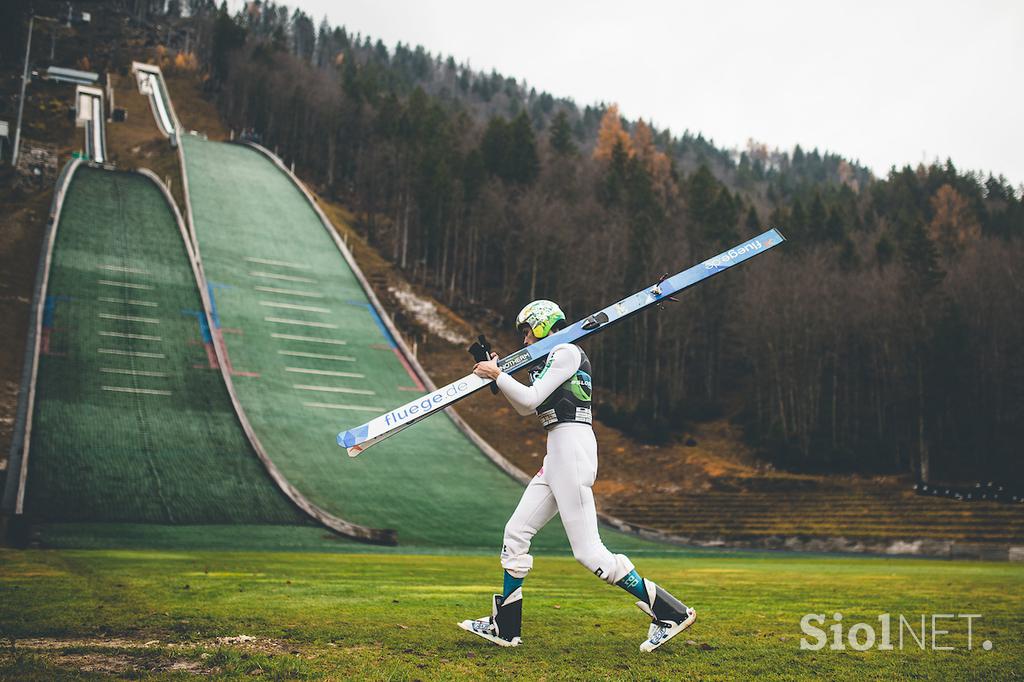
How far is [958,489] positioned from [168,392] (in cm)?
3006

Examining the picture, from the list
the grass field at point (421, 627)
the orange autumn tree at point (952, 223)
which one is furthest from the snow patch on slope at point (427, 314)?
the orange autumn tree at point (952, 223)

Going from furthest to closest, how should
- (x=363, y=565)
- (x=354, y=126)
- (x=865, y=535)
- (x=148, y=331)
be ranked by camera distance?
(x=354, y=126) < (x=148, y=331) < (x=865, y=535) < (x=363, y=565)

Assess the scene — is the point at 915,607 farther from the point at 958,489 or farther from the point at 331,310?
the point at 331,310

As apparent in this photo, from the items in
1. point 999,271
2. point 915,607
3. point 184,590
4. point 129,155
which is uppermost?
point 129,155

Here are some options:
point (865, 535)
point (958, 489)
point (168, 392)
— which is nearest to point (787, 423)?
point (958, 489)

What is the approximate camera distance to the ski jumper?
6387mm

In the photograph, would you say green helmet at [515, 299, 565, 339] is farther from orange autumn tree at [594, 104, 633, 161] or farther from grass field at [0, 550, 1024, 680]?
orange autumn tree at [594, 104, 633, 161]

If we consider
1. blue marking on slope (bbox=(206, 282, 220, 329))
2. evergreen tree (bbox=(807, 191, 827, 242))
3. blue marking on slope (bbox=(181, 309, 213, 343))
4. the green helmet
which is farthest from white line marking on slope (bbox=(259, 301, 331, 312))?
evergreen tree (bbox=(807, 191, 827, 242))

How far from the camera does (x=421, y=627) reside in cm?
714

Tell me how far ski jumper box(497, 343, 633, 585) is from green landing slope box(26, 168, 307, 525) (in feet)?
56.6

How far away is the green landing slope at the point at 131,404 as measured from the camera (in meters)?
22.1

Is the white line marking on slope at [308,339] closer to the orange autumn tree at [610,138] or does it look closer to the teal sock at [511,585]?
the teal sock at [511,585]

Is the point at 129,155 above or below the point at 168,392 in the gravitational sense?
above

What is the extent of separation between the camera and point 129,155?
231ft
